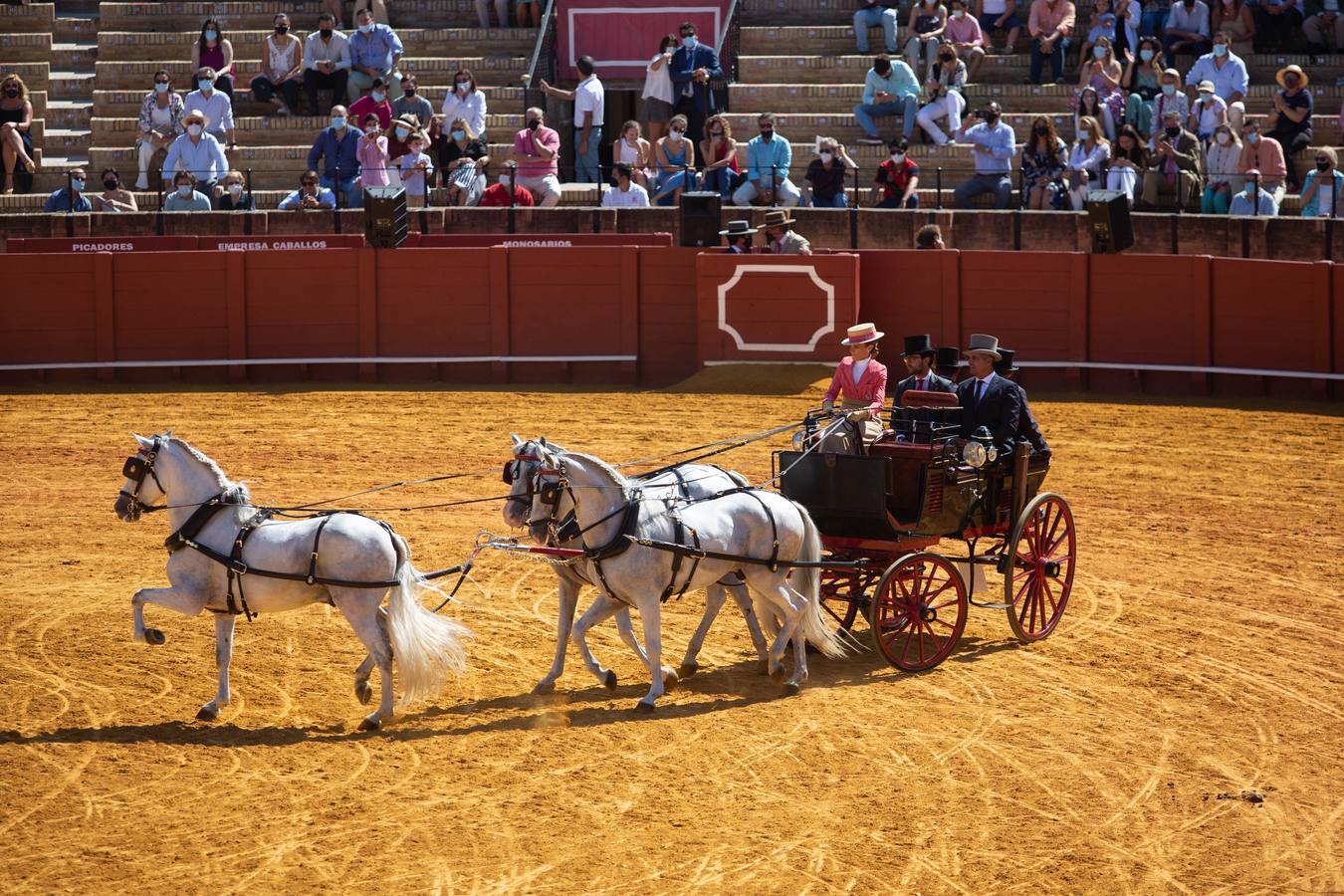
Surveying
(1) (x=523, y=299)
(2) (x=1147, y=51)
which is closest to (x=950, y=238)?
(2) (x=1147, y=51)

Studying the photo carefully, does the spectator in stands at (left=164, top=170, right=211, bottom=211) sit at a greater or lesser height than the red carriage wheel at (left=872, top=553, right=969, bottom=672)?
greater

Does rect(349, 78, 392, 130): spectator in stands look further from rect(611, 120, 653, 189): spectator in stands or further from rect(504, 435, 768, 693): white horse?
rect(504, 435, 768, 693): white horse

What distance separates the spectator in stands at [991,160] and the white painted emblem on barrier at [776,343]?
3.68 metres

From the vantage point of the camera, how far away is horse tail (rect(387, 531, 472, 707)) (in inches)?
374

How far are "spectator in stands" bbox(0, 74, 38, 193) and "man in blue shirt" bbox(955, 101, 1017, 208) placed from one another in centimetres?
1285

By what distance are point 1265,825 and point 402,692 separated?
14.5 ft

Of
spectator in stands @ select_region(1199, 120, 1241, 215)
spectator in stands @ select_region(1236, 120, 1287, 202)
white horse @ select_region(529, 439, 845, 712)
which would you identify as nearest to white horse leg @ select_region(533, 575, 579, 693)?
white horse @ select_region(529, 439, 845, 712)

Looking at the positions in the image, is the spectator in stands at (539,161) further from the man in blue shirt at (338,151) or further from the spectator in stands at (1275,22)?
the spectator in stands at (1275,22)

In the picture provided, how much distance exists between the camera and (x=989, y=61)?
26844mm

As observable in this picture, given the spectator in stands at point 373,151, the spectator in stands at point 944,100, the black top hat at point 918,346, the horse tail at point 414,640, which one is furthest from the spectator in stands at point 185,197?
the horse tail at point 414,640

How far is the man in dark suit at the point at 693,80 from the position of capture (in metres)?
25.4

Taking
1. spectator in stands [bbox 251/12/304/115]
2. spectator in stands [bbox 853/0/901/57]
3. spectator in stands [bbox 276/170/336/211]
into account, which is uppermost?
spectator in stands [bbox 853/0/901/57]

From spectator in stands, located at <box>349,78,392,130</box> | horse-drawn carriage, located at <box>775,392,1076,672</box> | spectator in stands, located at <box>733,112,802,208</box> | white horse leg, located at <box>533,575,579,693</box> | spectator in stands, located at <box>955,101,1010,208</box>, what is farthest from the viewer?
spectator in stands, located at <box>349,78,392,130</box>

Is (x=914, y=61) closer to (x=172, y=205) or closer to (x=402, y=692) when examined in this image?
(x=172, y=205)
